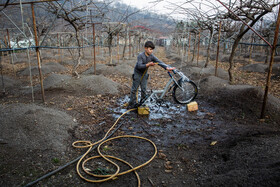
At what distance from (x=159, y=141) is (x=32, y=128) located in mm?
2438

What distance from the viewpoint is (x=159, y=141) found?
150 inches

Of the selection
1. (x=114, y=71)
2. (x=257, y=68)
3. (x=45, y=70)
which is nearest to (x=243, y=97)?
(x=114, y=71)

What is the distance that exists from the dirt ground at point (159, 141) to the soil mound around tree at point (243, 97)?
23 mm

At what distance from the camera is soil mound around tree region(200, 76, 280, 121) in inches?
190

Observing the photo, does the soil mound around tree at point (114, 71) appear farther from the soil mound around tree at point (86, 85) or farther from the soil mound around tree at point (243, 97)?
the soil mound around tree at point (243, 97)

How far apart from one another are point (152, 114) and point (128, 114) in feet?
2.21

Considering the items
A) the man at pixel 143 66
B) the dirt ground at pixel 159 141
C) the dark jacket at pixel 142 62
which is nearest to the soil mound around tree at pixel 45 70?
the dirt ground at pixel 159 141

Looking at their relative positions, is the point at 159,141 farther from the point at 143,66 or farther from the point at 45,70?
the point at 45,70

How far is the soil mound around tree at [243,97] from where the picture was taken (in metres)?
4.82

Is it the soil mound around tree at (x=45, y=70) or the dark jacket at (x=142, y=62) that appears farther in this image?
the soil mound around tree at (x=45, y=70)

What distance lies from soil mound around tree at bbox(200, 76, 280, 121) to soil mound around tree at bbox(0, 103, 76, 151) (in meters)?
4.58

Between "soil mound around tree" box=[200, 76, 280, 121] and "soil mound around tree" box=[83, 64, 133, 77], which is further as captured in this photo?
"soil mound around tree" box=[83, 64, 133, 77]

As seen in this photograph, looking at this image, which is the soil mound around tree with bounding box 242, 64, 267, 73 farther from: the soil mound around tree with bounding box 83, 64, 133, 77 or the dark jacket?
the dark jacket

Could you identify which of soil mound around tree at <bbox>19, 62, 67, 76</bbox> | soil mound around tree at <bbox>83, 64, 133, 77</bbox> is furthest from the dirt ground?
soil mound around tree at <bbox>19, 62, 67, 76</bbox>
